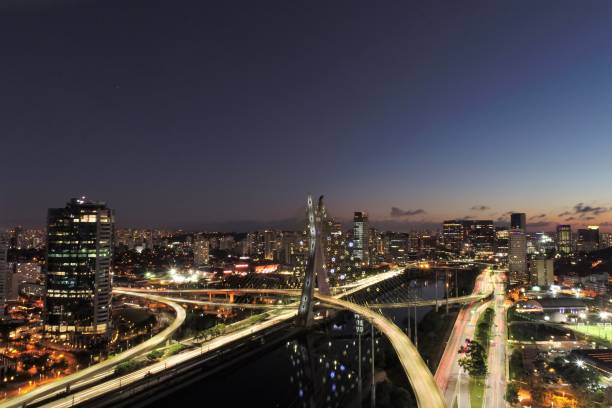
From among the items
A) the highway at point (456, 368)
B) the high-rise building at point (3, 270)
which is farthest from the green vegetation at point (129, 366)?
the high-rise building at point (3, 270)

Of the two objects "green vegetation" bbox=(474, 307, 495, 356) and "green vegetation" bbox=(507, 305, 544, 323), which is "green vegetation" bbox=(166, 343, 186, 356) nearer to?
"green vegetation" bbox=(474, 307, 495, 356)

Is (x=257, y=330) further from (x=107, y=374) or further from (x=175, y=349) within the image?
(x=107, y=374)

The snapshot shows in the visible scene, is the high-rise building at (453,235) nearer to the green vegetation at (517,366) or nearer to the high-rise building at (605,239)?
the high-rise building at (605,239)

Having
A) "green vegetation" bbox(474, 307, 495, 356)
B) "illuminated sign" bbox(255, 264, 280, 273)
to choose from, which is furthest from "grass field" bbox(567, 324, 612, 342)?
"illuminated sign" bbox(255, 264, 280, 273)

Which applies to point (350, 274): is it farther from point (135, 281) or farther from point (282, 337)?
point (282, 337)

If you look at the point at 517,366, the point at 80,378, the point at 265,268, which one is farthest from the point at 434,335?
the point at 265,268

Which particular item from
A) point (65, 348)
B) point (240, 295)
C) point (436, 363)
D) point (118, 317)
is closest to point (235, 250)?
point (240, 295)
